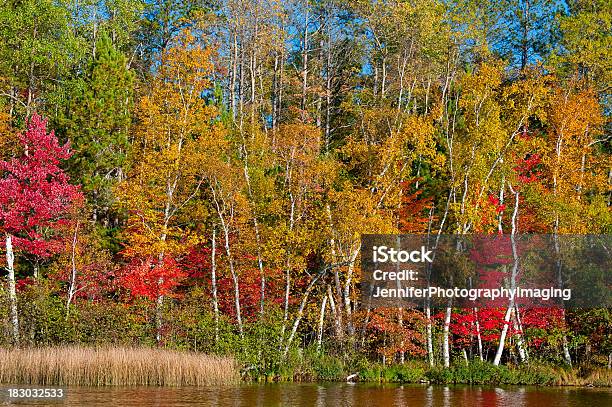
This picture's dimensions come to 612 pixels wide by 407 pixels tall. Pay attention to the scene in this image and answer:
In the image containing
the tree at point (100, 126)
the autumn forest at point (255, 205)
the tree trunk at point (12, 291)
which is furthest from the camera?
the tree at point (100, 126)

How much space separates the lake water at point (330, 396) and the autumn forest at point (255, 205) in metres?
2.78

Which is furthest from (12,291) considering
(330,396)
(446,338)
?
(446,338)

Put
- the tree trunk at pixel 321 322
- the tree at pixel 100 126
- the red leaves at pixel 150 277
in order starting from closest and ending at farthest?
the red leaves at pixel 150 277 < the tree trunk at pixel 321 322 < the tree at pixel 100 126

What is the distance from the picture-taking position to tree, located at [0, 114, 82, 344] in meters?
28.7

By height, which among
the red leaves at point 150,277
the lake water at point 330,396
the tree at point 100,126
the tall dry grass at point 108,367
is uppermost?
the tree at point 100,126

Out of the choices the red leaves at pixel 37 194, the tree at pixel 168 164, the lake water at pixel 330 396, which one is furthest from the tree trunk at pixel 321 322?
the red leaves at pixel 37 194

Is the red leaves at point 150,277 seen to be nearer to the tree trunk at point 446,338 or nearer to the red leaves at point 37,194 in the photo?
the red leaves at point 37,194

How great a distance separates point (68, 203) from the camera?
2912 cm

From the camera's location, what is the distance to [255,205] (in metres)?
30.3

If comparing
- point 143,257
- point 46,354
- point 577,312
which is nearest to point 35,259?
point 143,257

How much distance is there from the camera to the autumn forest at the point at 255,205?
2833 cm

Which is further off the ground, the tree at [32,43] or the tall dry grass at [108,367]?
the tree at [32,43]

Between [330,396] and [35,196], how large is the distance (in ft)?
47.0

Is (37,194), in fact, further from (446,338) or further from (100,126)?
(446,338)
